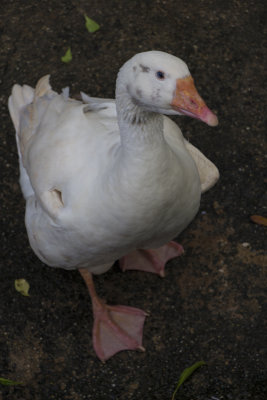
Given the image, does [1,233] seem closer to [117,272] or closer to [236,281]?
[117,272]

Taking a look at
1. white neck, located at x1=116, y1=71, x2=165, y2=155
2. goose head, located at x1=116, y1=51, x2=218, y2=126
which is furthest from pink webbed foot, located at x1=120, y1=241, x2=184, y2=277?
goose head, located at x1=116, y1=51, x2=218, y2=126

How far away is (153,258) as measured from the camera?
3371 mm

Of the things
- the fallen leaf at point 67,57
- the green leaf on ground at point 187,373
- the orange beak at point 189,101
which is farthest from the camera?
the fallen leaf at point 67,57

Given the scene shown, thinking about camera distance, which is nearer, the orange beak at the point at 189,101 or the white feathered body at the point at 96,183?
the orange beak at the point at 189,101

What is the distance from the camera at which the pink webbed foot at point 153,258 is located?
3.37 meters

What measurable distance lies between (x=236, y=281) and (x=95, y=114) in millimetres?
1363

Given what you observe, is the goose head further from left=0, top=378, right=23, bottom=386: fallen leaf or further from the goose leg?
left=0, top=378, right=23, bottom=386: fallen leaf

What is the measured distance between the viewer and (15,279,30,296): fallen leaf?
3361 mm

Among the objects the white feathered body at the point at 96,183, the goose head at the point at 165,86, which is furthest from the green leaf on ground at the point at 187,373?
the goose head at the point at 165,86

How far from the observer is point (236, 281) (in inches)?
131

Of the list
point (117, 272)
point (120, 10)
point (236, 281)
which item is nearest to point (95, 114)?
point (117, 272)

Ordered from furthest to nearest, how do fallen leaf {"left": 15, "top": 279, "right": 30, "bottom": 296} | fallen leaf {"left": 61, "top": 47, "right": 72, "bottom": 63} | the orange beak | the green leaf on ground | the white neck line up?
fallen leaf {"left": 61, "top": 47, "right": 72, "bottom": 63}
fallen leaf {"left": 15, "top": 279, "right": 30, "bottom": 296}
the green leaf on ground
the white neck
the orange beak

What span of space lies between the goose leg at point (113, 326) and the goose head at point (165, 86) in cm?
144

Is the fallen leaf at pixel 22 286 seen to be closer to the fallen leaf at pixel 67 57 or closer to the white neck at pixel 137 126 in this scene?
the white neck at pixel 137 126
